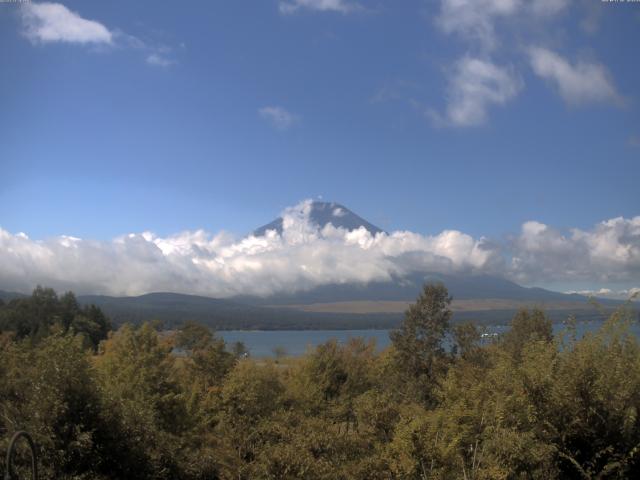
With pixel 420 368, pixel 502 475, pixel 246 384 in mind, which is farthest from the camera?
pixel 420 368

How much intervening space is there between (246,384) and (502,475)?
13213 millimetres

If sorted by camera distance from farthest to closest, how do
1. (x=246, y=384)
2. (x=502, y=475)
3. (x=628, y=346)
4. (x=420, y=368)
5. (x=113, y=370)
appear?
(x=420, y=368)
(x=113, y=370)
(x=246, y=384)
(x=628, y=346)
(x=502, y=475)

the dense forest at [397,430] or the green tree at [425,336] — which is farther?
the green tree at [425,336]

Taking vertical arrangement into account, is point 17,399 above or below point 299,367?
above

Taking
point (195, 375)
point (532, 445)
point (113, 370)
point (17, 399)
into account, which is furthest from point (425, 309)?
point (17, 399)

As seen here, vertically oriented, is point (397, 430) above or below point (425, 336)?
below

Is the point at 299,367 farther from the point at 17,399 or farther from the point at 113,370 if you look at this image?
the point at 17,399

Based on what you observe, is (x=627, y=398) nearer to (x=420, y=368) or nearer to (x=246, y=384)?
(x=246, y=384)

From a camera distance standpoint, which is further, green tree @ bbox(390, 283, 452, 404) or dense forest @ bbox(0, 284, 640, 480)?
green tree @ bbox(390, 283, 452, 404)

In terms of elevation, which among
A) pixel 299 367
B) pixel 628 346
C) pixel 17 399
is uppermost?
pixel 628 346

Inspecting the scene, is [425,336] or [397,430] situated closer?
[397,430]

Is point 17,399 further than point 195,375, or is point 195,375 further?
point 195,375

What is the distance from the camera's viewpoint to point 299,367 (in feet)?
130

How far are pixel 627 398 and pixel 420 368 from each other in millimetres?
21187
